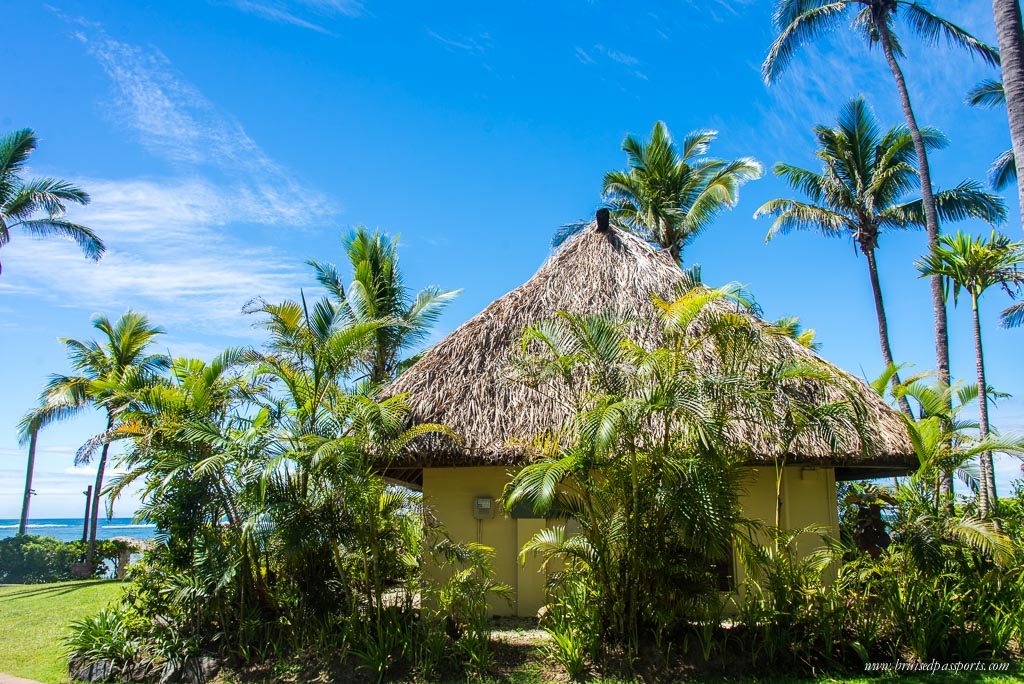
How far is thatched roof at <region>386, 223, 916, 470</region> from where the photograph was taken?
8680mm

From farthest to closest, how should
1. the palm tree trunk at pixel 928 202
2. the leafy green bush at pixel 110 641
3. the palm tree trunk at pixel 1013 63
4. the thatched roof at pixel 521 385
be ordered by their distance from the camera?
1. the palm tree trunk at pixel 928 202
2. the thatched roof at pixel 521 385
3. the leafy green bush at pixel 110 641
4. the palm tree trunk at pixel 1013 63

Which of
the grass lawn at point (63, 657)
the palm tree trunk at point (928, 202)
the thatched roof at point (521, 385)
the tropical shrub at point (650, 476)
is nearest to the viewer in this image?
the tropical shrub at point (650, 476)

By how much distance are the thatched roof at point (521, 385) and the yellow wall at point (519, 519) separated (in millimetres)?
699

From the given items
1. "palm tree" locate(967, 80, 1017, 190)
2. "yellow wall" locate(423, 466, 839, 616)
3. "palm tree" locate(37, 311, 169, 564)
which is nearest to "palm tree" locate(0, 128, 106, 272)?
"palm tree" locate(37, 311, 169, 564)

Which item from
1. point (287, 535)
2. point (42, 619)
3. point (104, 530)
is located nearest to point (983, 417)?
point (287, 535)

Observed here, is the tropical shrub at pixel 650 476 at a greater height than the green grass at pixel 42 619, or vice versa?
the tropical shrub at pixel 650 476

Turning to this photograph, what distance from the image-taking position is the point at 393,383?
32.9ft

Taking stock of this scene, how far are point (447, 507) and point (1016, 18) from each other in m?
8.61

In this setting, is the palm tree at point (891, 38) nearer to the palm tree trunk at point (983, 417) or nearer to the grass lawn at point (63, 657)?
the palm tree trunk at point (983, 417)

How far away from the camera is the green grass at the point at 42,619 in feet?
25.2

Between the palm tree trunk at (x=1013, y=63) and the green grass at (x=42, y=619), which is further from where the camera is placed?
the green grass at (x=42, y=619)

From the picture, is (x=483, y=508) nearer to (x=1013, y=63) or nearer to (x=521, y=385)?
(x=521, y=385)

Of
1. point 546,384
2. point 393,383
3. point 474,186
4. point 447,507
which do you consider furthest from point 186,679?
point 474,186

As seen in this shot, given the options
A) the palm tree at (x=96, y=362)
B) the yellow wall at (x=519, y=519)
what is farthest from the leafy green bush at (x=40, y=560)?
the yellow wall at (x=519, y=519)
